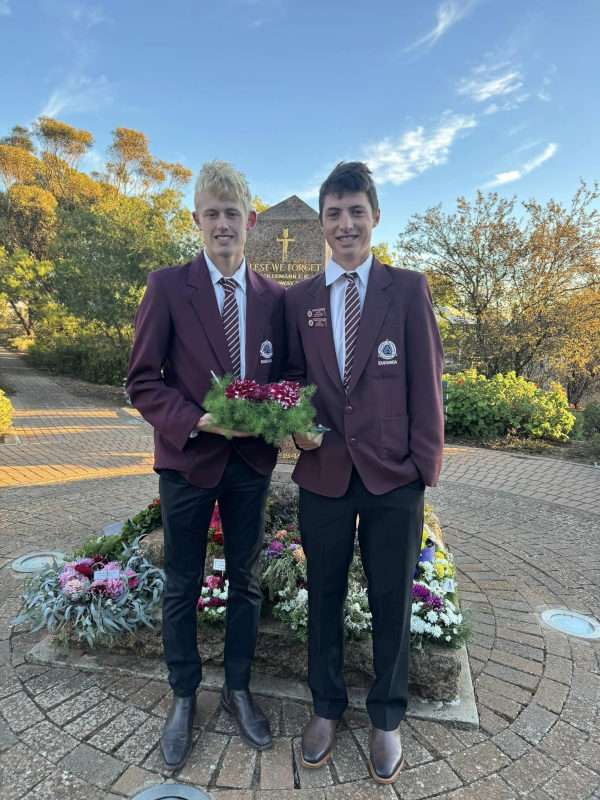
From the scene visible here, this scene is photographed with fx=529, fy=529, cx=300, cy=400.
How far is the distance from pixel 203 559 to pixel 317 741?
33.1 inches

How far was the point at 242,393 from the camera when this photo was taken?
5.85 ft

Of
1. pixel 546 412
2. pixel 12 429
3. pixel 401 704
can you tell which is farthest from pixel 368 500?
pixel 12 429

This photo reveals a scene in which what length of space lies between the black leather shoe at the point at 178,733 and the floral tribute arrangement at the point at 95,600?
574 millimetres

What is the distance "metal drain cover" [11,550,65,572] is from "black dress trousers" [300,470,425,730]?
252 centimetres

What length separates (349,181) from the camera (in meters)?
1.92

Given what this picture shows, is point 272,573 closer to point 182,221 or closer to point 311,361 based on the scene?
point 311,361

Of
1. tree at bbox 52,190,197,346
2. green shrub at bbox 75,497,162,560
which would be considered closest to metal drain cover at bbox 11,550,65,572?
green shrub at bbox 75,497,162,560

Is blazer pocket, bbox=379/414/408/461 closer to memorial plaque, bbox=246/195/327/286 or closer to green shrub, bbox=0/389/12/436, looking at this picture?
memorial plaque, bbox=246/195/327/286

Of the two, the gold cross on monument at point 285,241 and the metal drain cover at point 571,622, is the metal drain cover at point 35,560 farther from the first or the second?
the gold cross on monument at point 285,241

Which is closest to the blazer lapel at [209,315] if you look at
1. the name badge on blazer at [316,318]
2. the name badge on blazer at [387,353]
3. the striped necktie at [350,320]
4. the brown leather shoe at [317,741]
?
the name badge on blazer at [316,318]

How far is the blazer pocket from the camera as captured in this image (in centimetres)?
192

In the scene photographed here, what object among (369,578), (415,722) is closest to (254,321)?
(369,578)

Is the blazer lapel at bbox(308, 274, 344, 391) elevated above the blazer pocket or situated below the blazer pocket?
above

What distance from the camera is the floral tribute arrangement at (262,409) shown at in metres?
1.74
